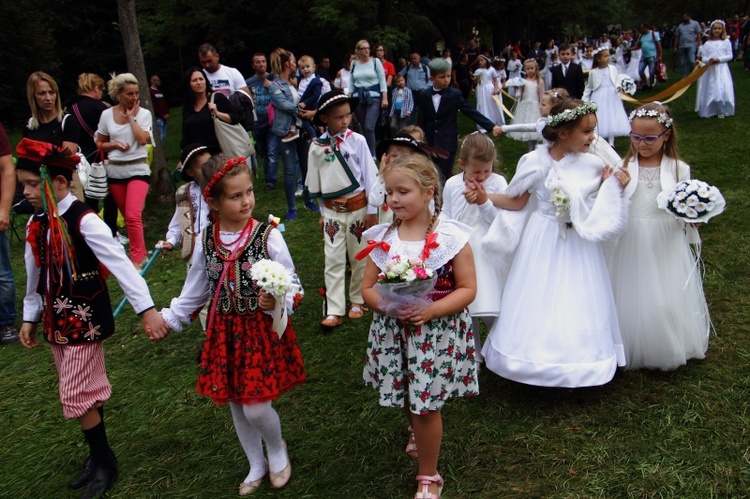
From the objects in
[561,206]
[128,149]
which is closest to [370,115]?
[128,149]

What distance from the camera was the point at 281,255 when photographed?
3.29m

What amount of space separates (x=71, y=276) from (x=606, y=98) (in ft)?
36.2

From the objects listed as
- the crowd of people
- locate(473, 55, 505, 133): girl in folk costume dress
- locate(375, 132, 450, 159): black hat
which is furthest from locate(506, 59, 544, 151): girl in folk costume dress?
locate(375, 132, 450, 159): black hat

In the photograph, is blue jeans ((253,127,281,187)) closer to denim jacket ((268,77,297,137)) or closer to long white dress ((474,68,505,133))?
denim jacket ((268,77,297,137))

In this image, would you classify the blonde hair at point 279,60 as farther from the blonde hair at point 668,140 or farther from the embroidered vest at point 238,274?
the embroidered vest at point 238,274

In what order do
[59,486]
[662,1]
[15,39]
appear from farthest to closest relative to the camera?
[662,1]
[15,39]
[59,486]

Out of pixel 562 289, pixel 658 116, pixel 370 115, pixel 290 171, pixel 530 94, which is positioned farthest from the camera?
pixel 530 94

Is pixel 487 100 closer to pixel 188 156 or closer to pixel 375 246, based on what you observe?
pixel 188 156

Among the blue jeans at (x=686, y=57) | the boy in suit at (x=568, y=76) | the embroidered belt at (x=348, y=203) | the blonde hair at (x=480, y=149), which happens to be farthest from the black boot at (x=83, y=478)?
the blue jeans at (x=686, y=57)

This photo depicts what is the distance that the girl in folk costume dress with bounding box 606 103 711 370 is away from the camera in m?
4.13

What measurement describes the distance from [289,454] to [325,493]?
46 cm

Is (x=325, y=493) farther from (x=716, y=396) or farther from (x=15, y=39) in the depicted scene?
(x=15, y=39)

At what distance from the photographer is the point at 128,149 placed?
→ 6973 mm

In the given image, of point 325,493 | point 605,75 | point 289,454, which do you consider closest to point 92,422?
point 289,454
